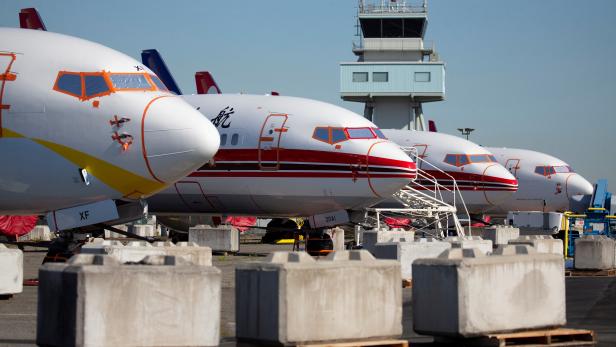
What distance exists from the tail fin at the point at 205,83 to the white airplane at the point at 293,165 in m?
8.07

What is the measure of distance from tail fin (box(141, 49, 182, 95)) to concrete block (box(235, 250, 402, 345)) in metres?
25.7

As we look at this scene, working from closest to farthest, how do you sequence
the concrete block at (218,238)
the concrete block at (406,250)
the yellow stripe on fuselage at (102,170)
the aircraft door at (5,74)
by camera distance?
the aircraft door at (5,74) → the yellow stripe on fuselage at (102,170) → the concrete block at (406,250) → the concrete block at (218,238)

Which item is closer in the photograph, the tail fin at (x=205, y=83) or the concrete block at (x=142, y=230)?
the tail fin at (x=205, y=83)

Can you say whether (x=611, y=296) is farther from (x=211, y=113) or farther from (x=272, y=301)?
(x=211, y=113)

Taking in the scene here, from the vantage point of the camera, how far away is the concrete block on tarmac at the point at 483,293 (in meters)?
11.2

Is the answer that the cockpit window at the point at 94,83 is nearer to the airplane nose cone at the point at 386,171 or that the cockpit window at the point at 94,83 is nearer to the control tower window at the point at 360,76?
the airplane nose cone at the point at 386,171

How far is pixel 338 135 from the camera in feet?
91.8

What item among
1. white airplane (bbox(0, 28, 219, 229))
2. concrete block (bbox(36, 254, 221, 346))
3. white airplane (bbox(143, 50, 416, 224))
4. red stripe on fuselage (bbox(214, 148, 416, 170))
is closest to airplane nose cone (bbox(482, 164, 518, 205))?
white airplane (bbox(143, 50, 416, 224))

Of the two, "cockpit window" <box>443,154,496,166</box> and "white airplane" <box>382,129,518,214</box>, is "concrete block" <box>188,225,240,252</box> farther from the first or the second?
"cockpit window" <box>443,154,496,166</box>

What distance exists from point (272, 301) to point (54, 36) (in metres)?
12.1

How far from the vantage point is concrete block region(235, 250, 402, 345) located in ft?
33.7

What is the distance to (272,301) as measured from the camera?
10.3 metres

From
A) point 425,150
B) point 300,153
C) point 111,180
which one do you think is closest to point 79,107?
point 111,180

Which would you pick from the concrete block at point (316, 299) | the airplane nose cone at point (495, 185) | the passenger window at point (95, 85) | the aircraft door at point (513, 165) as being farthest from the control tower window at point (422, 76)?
the concrete block at point (316, 299)
